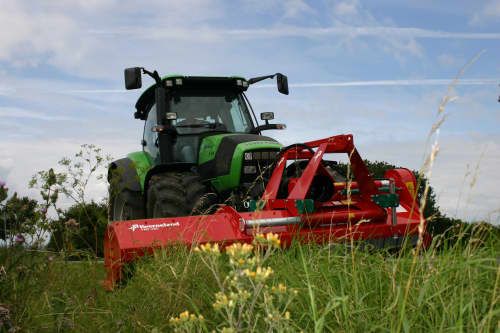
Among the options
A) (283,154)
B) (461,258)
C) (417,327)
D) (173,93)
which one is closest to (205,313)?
(417,327)

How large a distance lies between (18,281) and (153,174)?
116 inches

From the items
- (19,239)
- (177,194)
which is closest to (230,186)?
(177,194)

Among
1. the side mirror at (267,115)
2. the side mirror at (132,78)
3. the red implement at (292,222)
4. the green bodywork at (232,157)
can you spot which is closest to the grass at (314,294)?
the red implement at (292,222)

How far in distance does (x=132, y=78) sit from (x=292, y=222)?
3.19 m

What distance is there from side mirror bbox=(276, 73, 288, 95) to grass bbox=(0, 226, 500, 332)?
12.3ft

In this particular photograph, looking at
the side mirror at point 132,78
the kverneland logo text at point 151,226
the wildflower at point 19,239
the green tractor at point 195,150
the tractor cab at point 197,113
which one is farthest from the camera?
the tractor cab at point 197,113

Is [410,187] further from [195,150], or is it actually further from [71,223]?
[71,223]

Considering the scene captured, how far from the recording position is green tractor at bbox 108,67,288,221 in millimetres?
6996

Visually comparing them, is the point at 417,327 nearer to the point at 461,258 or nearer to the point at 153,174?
the point at 461,258

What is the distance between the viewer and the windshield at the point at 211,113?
812cm

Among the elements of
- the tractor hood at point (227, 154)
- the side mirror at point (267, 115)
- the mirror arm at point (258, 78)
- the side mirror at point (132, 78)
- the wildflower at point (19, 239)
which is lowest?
the wildflower at point (19, 239)

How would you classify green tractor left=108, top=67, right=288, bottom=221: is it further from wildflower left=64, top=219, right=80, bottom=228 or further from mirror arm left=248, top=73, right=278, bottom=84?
wildflower left=64, top=219, right=80, bottom=228

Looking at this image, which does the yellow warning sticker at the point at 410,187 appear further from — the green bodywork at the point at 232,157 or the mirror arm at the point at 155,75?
the mirror arm at the point at 155,75

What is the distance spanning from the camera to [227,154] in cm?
737
